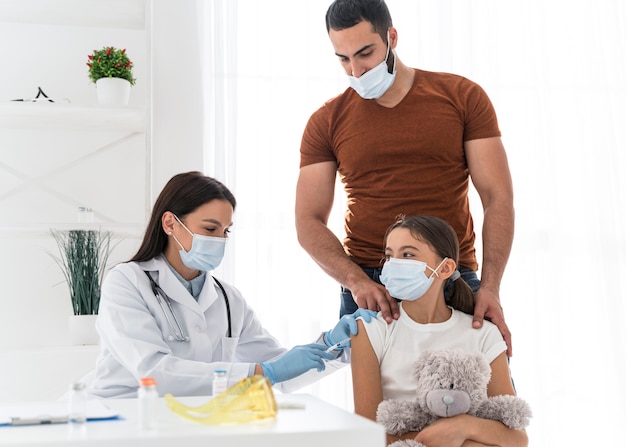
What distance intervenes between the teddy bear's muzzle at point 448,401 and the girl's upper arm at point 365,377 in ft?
0.55

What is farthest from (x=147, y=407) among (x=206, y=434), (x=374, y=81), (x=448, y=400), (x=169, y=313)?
(x=374, y=81)

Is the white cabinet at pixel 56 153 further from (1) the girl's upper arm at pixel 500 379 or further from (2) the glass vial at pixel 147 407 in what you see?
(2) the glass vial at pixel 147 407

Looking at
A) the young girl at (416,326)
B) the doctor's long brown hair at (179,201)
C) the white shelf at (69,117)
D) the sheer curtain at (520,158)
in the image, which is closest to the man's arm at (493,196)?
the young girl at (416,326)

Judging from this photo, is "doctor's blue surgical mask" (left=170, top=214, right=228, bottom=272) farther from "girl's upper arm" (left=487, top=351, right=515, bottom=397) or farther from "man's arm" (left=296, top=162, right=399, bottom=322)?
"girl's upper arm" (left=487, top=351, right=515, bottom=397)

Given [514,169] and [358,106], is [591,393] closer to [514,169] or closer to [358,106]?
[514,169]

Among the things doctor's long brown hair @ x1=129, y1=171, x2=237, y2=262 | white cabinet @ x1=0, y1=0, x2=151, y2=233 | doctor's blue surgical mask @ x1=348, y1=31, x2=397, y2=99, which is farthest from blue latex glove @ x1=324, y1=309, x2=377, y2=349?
white cabinet @ x1=0, y1=0, x2=151, y2=233

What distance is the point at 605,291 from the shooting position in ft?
10.1

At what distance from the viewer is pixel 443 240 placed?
183 centimetres

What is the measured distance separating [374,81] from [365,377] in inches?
31.4

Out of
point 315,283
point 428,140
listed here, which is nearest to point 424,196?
point 428,140

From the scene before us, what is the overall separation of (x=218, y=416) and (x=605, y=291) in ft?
8.19

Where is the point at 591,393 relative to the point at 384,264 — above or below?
below

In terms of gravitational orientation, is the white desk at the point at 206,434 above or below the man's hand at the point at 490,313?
below

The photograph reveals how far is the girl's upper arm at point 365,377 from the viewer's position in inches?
66.2
